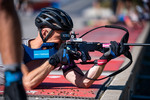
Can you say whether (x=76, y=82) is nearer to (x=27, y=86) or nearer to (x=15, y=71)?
(x=27, y=86)

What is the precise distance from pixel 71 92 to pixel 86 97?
34 cm

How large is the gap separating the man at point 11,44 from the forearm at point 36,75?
1.52 m

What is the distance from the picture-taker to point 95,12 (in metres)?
35.9

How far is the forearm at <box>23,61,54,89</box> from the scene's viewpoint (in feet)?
14.6

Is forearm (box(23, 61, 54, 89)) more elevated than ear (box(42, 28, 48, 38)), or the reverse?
ear (box(42, 28, 48, 38))

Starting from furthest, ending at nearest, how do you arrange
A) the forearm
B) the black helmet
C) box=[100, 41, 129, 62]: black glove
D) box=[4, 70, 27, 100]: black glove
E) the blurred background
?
the blurred background, the black helmet, the forearm, box=[100, 41, 129, 62]: black glove, box=[4, 70, 27, 100]: black glove

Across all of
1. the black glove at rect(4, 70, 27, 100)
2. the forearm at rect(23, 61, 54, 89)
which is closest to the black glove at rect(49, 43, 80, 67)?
the forearm at rect(23, 61, 54, 89)

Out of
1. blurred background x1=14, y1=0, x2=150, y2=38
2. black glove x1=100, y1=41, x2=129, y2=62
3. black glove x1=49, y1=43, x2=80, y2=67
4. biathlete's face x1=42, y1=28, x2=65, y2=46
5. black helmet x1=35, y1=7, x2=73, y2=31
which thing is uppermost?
black helmet x1=35, y1=7, x2=73, y2=31

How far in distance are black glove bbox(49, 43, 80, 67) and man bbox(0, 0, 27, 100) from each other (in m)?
1.43

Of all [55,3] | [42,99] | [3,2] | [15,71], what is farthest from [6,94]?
[55,3]

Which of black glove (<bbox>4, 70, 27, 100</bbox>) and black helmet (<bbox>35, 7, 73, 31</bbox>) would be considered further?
black helmet (<bbox>35, 7, 73, 31</bbox>)

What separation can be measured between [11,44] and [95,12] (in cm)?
3340

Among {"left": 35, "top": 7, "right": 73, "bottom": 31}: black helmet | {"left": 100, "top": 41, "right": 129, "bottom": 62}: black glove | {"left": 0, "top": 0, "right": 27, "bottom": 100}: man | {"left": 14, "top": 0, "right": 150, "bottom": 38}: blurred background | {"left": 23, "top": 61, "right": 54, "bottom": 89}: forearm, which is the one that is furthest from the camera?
{"left": 14, "top": 0, "right": 150, "bottom": 38}: blurred background

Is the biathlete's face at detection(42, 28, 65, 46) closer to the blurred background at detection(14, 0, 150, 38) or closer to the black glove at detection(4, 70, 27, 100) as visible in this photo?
the black glove at detection(4, 70, 27, 100)
